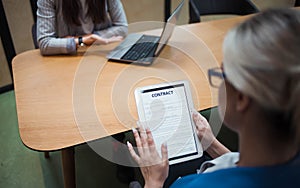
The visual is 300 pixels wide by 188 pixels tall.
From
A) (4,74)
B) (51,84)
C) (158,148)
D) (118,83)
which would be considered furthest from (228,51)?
(4,74)

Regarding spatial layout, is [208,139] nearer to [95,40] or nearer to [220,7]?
[95,40]

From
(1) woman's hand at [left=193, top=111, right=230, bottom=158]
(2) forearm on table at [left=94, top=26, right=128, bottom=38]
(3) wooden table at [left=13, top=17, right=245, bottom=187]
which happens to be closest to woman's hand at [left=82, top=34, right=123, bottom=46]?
(3) wooden table at [left=13, top=17, right=245, bottom=187]

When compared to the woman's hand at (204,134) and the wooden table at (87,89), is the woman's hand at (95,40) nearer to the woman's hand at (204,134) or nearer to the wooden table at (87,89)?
the wooden table at (87,89)

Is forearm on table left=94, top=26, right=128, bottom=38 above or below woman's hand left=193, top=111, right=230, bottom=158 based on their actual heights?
above

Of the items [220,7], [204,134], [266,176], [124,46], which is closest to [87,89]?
[124,46]

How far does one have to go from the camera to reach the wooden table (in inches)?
42.1

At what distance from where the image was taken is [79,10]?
1623mm

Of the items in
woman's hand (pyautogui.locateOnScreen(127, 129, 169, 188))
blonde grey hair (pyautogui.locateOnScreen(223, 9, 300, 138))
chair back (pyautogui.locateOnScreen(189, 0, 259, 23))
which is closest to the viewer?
blonde grey hair (pyautogui.locateOnScreen(223, 9, 300, 138))

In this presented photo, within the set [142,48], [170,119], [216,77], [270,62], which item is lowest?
[170,119]

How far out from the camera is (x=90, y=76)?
1307 millimetres

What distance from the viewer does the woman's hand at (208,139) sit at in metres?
1.11

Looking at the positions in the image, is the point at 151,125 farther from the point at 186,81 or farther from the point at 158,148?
the point at 186,81

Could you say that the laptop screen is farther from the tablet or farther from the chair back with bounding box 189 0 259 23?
the chair back with bounding box 189 0 259 23

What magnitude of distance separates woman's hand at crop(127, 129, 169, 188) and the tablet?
0.03 meters
